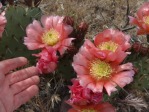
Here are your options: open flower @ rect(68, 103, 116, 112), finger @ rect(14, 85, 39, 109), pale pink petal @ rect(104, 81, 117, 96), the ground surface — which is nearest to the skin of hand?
finger @ rect(14, 85, 39, 109)

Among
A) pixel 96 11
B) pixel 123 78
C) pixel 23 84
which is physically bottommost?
pixel 96 11

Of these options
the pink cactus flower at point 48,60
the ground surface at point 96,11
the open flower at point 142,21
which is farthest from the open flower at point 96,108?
the ground surface at point 96,11

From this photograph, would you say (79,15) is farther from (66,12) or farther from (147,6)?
(147,6)

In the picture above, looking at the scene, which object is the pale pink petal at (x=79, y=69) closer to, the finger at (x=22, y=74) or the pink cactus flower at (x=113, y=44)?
the pink cactus flower at (x=113, y=44)

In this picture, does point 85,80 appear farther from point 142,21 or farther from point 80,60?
point 142,21

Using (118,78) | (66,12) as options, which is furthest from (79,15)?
(118,78)

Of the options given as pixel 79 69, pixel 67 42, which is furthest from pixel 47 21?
pixel 79 69
